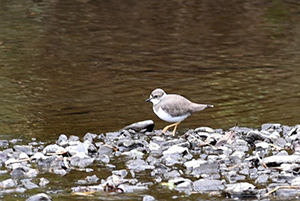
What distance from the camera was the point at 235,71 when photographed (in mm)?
17703

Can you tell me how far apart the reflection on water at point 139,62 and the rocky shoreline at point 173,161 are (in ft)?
4.10

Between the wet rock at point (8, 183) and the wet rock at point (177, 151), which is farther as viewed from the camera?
the wet rock at point (177, 151)

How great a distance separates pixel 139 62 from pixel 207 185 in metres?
10.1

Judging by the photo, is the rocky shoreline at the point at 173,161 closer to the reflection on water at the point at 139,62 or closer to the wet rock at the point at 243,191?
the wet rock at the point at 243,191

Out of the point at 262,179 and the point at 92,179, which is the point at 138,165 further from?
the point at 262,179

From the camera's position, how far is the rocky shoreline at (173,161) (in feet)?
28.6

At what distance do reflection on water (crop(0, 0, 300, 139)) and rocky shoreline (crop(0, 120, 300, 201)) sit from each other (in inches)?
49.2

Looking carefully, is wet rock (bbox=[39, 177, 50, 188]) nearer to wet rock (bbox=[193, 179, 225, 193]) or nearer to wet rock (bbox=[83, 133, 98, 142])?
wet rock (bbox=[193, 179, 225, 193])

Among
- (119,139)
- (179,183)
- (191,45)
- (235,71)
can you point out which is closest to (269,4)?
(191,45)

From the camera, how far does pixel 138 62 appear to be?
732 inches

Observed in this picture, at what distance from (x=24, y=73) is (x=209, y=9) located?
458 inches

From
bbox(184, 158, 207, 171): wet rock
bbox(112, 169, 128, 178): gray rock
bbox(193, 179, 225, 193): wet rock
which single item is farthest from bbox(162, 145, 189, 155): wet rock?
bbox(193, 179, 225, 193): wet rock

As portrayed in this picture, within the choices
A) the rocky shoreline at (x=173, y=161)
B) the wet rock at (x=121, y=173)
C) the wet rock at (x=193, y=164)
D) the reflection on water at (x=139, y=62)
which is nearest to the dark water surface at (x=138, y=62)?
the reflection on water at (x=139, y=62)

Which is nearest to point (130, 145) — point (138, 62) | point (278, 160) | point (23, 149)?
point (23, 149)
